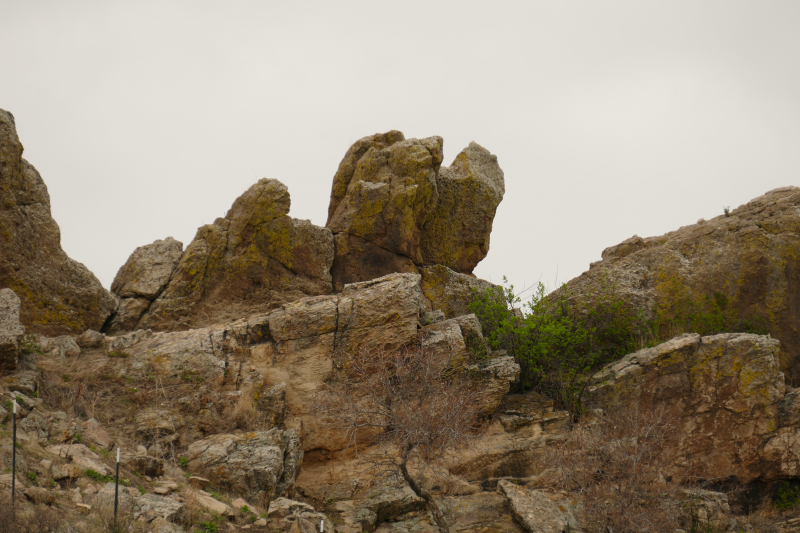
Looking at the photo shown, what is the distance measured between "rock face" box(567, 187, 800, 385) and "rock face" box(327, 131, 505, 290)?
557 cm

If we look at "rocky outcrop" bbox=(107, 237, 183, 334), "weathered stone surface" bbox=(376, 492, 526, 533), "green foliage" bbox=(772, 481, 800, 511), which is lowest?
"green foliage" bbox=(772, 481, 800, 511)

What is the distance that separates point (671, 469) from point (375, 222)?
560 inches

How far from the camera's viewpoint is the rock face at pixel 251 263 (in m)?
23.5

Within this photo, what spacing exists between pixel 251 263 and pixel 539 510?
554 inches

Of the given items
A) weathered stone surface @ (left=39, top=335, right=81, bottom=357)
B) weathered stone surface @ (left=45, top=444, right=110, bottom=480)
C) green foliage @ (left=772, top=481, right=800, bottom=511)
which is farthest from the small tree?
green foliage @ (left=772, top=481, right=800, bottom=511)

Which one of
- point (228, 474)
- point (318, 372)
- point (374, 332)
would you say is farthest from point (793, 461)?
point (228, 474)

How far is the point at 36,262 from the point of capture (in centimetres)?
2064

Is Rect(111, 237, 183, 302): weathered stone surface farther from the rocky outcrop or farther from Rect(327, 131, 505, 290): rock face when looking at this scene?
Rect(327, 131, 505, 290): rock face

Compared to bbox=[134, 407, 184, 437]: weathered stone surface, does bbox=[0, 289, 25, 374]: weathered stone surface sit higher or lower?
higher

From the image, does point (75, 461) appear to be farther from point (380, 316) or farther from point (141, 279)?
point (141, 279)

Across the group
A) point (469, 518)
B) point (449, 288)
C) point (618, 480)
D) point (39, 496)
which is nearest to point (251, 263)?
point (449, 288)

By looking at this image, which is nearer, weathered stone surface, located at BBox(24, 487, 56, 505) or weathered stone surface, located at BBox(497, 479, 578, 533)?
weathered stone surface, located at BBox(24, 487, 56, 505)

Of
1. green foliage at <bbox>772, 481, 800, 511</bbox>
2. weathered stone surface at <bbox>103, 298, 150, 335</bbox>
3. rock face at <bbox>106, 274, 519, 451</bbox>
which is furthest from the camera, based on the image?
weathered stone surface at <bbox>103, 298, 150, 335</bbox>

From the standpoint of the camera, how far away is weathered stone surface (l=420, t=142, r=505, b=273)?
1102 inches
